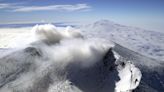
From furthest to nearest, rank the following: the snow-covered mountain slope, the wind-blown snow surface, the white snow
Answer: the snow-covered mountain slope, the wind-blown snow surface, the white snow

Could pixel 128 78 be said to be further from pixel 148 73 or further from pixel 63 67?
pixel 148 73

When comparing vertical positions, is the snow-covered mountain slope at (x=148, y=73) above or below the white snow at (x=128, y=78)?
below

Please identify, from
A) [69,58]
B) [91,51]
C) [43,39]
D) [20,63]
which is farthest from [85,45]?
[20,63]

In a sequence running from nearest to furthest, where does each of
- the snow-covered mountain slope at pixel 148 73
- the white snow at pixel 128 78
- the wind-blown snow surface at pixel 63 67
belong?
the white snow at pixel 128 78 → the wind-blown snow surface at pixel 63 67 → the snow-covered mountain slope at pixel 148 73

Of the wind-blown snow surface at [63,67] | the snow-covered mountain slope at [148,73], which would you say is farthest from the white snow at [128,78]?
the snow-covered mountain slope at [148,73]

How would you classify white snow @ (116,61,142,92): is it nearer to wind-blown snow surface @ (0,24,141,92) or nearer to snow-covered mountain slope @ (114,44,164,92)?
wind-blown snow surface @ (0,24,141,92)

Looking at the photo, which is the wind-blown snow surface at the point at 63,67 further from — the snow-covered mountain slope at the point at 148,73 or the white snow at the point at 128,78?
the snow-covered mountain slope at the point at 148,73

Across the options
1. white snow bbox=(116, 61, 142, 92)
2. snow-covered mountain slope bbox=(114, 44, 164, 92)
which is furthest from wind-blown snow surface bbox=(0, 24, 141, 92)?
snow-covered mountain slope bbox=(114, 44, 164, 92)

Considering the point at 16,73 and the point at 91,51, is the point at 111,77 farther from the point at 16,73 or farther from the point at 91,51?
the point at 16,73

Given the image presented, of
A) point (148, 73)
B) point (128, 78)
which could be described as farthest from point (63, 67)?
point (148, 73)
